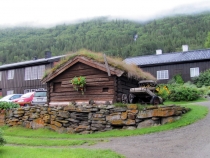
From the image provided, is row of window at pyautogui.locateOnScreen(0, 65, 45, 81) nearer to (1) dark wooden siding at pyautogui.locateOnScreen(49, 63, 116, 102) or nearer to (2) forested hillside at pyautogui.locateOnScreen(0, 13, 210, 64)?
(1) dark wooden siding at pyautogui.locateOnScreen(49, 63, 116, 102)

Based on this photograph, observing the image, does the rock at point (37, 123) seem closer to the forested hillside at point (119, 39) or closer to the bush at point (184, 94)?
the bush at point (184, 94)

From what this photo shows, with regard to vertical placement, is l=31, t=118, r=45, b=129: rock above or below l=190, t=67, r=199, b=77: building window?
below

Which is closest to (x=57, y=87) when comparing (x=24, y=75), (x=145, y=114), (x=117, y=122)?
(x=117, y=122)

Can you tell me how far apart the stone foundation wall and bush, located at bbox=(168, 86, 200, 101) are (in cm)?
941

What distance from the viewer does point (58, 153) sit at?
366 inches

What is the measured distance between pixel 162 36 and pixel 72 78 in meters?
98.4

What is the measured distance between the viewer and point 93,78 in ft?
55.0

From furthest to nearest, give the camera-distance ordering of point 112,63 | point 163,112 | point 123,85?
point 123,85 → point 112,63 → point 163,112

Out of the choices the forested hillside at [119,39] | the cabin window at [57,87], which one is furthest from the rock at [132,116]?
the forested hillside at [119,39]

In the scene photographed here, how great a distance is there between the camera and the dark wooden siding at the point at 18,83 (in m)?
38.1

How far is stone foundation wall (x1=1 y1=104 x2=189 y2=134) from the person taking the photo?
13.8 m

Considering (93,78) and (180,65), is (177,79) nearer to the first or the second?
(180,65)

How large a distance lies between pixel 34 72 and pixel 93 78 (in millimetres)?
22689

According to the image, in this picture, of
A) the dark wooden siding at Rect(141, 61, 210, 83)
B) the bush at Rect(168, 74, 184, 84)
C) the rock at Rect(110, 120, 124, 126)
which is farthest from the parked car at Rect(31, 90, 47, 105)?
the dark wooden siding at Rect(141, 61, 210, 83)
